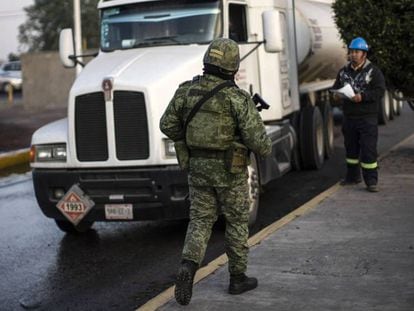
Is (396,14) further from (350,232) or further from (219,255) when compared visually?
(219,255)

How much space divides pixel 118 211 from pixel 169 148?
2.68ft

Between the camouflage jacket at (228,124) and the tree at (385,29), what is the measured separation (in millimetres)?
5638

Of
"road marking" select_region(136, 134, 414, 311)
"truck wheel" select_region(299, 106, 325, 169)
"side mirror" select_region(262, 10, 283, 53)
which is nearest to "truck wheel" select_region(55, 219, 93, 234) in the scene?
"road marking" select_region(136, 134, 414, 311)

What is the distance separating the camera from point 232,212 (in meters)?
5.22

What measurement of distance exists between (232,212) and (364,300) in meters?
1.08

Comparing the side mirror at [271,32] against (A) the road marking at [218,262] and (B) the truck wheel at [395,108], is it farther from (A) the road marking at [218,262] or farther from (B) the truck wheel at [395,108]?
(B) the truck wheel at [395,108]

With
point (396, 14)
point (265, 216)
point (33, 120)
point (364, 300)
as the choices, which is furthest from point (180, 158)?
point (33, 120)

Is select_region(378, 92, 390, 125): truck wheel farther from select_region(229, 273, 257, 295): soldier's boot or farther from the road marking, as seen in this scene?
select_region(229, 273, 257, 295): soldier's boot

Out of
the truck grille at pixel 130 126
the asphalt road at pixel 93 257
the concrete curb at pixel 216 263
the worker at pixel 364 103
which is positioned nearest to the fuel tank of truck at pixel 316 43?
the asphalt road at pixel 93 257

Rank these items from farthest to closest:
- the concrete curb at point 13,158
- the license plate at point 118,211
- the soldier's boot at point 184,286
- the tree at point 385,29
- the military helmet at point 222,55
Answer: the concrete curb at point 13,158 → the tree at point 385,29 → the license plate at point 118,211 → the military helmet at point 222,55 → the soldier's boot at point 184,286

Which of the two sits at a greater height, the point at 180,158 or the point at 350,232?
the point at 180,158

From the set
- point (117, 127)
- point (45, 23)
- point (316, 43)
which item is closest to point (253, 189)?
point (117, 127)

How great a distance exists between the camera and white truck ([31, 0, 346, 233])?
23.9 ft

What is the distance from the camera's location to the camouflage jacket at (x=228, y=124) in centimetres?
504
